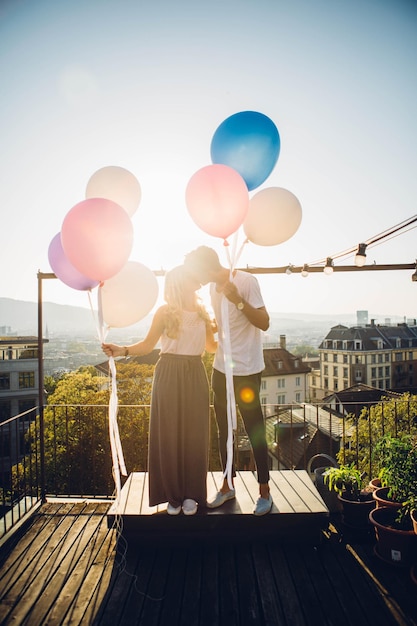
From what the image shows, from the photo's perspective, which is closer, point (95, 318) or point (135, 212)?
point (95, 318)

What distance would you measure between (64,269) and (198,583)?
82.9 inches

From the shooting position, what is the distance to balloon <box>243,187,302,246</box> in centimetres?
235

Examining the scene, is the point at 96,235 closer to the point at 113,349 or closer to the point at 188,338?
the point at 113,349

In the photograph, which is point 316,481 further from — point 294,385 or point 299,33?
point 294,385

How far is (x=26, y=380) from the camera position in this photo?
32812mm

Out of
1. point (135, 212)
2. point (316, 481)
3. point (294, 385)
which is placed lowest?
point (294, 385)

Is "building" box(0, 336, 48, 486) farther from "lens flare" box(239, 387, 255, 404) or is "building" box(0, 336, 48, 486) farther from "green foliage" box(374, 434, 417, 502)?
"green foliage" box(374, 434, 417, 502)

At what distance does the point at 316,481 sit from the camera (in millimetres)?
3004

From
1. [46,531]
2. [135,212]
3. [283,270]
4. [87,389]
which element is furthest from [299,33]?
[87,389]

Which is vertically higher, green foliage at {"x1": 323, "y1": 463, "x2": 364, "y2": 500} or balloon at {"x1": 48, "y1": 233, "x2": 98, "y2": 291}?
balloon at {"x1": 48, "y1": 233, "x2": 98, "y2": 291}

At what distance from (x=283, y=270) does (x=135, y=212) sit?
4.49 ft

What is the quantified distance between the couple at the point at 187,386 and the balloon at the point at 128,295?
20 centimetres

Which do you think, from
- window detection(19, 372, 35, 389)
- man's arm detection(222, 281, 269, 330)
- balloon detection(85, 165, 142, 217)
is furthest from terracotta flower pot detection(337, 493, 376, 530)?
window detection(19, 372, 35, 389)

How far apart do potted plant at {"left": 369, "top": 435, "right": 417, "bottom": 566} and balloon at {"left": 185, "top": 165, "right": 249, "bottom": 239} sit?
5.79 ft
